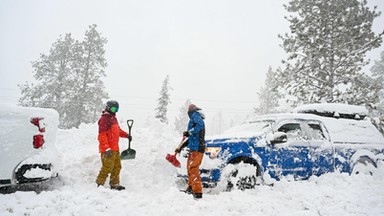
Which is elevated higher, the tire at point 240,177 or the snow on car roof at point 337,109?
the snow on car roof at point 337,109

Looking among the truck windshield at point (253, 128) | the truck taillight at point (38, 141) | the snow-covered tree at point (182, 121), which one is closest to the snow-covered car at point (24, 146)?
the truck taillight at point (38, 141)

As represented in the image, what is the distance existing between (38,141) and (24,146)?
209 mm

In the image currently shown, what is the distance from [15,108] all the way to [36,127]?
43 centimetres

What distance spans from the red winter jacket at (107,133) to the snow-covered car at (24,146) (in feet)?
3.39

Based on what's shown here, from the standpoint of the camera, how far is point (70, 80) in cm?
2600

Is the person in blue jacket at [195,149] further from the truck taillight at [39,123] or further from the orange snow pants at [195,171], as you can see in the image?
the truck taillight at [39,123]

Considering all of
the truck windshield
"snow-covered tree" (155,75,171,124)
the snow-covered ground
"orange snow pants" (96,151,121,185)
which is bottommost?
the snow-covered ground

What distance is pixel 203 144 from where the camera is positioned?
17.6 feet

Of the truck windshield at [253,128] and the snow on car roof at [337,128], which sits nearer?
the truck windshield at [253,128]

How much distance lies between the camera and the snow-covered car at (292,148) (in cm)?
550

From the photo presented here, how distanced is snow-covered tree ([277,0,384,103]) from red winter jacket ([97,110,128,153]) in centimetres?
1205

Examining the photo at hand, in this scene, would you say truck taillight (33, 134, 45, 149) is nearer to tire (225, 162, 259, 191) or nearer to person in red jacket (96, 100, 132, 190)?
person in red jacket (96, 100, 132, 190)

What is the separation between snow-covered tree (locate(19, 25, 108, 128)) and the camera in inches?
996

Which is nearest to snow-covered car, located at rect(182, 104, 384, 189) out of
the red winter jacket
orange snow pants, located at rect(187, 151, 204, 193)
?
orange snow pants, located at rect(187, 151, 204, 193)
